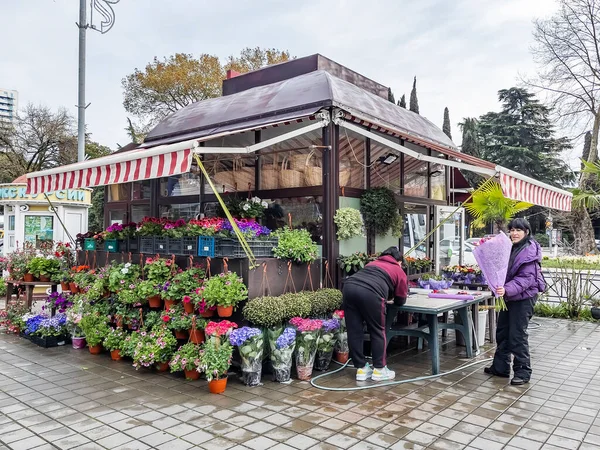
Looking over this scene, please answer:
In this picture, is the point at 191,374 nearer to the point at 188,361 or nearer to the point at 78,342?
the point at 188,361

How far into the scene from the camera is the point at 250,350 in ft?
15.9

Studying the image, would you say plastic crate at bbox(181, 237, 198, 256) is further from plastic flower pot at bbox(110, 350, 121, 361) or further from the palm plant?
the palm plant

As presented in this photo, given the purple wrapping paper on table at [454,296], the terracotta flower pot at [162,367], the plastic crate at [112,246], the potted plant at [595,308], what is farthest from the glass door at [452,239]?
the plastic crate at [112,246]

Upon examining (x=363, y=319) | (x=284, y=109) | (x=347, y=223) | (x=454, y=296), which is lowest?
(x=363, y=319)

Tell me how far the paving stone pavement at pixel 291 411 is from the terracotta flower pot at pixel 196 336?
0.46 metres

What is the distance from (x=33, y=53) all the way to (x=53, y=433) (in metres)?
16.5

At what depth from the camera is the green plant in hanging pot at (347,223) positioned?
639cm

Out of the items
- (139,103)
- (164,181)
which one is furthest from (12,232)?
(139,103)

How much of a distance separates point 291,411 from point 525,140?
35958 mm

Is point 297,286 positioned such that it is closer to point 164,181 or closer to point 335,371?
point 335,371

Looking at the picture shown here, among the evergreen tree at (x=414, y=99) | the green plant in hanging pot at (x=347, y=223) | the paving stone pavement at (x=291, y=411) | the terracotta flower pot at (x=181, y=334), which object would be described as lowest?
the paving stone pavement at (x=291, y=411)

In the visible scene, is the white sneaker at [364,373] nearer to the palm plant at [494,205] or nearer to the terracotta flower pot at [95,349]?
the terracotta flower pot at [95,349]

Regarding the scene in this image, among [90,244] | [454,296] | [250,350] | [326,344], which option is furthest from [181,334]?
[454,296]

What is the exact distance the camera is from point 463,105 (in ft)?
131
